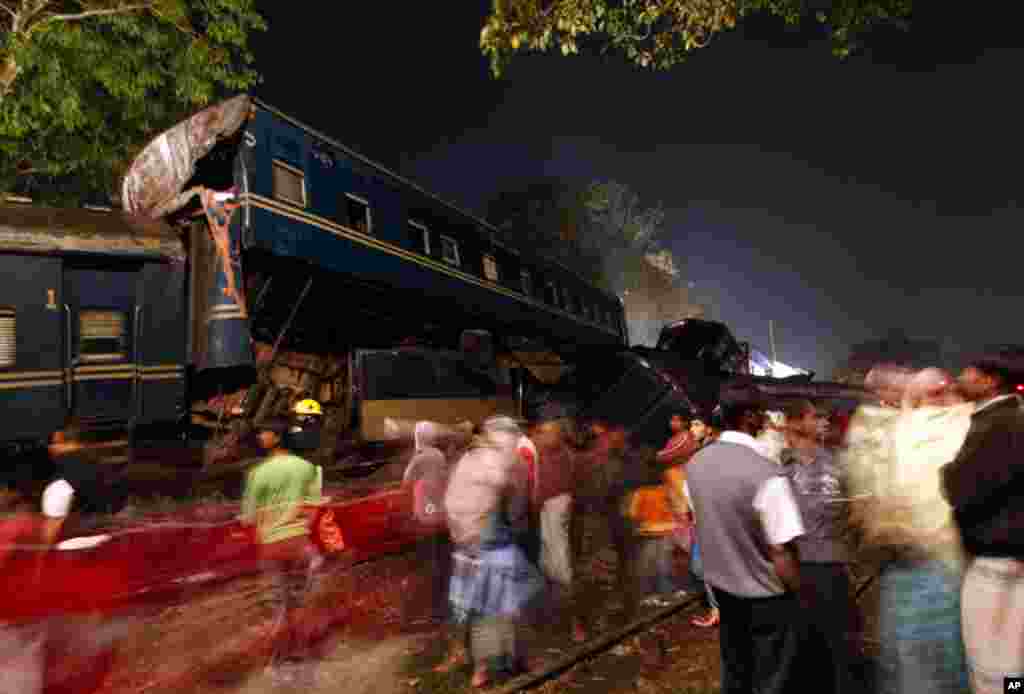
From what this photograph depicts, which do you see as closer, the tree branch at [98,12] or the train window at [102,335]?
the train window at [102,335]

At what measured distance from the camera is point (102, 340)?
688 cm

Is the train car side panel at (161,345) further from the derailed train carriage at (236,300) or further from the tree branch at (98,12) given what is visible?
the tree branch at (98,12)

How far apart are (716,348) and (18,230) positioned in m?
17.2

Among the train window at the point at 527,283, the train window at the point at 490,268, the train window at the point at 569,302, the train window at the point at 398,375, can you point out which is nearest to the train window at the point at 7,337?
the train window at the point at 398,375

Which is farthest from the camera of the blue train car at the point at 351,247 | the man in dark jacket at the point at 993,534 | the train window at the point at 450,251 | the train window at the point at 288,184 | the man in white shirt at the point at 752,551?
the train window at the point at 450,251

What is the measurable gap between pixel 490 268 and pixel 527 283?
2043mm

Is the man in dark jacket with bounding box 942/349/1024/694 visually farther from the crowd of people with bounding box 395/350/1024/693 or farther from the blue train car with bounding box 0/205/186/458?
the blue train car with bounding box 0/205/186/458

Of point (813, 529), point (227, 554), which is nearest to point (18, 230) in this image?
point (227, 554)

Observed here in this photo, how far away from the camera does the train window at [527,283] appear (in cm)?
1493

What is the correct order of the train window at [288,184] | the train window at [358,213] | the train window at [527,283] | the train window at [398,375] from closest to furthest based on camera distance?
the train window at [288,184] < the train window at [398,375] < the train window at [358,213] < the train window at [527,283]

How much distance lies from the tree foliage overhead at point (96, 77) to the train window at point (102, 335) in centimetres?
683

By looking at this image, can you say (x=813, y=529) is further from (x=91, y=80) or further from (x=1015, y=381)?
(x=91, y=80)

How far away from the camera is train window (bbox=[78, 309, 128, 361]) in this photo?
6773mm

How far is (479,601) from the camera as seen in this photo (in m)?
4.54
